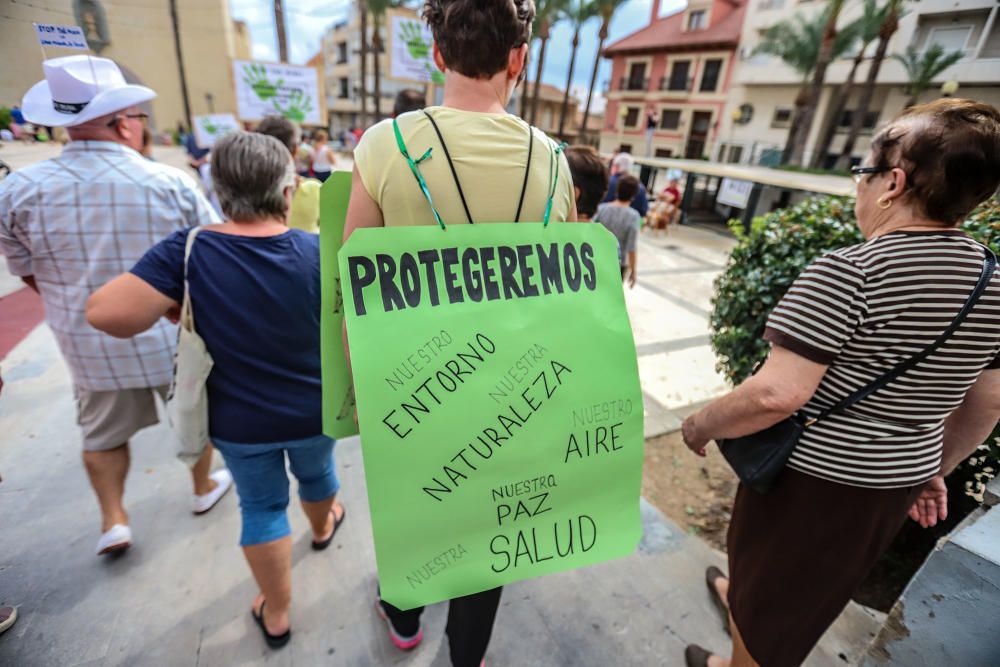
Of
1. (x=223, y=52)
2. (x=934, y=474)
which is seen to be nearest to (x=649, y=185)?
(x=223, y=52)

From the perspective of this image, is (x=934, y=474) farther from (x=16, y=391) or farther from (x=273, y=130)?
(x=16, y=391)

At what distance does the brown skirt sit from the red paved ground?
15.6 feet

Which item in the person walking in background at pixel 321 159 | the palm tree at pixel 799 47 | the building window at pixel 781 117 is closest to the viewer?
the person walking in background at pixel 321 159

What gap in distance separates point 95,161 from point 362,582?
1.89m

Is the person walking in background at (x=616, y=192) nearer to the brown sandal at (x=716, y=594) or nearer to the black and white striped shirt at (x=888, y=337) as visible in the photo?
the brown sandal at (x=716, y=594)

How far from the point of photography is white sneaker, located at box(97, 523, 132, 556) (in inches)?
73.9

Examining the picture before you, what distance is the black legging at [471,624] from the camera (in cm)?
126

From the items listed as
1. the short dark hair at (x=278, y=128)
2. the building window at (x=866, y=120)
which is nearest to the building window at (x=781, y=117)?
the building window at (x=866, y=120)

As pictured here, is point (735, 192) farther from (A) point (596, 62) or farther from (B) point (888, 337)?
(A) point (596, 62)

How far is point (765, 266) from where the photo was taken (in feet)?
8.05

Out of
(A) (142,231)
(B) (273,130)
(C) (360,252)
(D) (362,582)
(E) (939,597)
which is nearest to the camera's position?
(C) (360,252)

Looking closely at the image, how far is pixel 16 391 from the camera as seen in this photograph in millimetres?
2908

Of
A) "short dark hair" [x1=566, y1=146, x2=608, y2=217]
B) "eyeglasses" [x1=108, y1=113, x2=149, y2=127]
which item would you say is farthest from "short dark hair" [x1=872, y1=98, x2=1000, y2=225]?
"eyeglasses" [x1=108, y1=113, x2=149, y2=127]

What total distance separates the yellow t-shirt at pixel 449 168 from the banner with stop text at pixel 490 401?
9 centimetres
